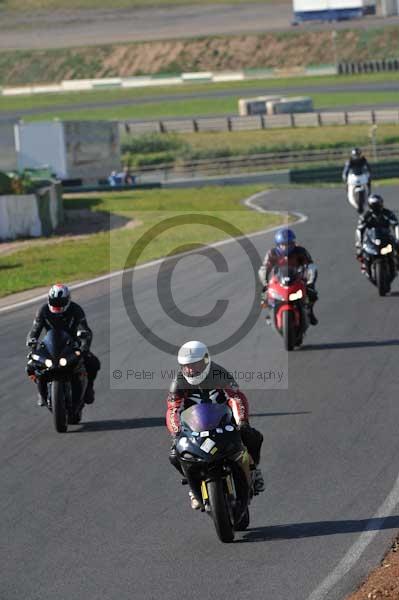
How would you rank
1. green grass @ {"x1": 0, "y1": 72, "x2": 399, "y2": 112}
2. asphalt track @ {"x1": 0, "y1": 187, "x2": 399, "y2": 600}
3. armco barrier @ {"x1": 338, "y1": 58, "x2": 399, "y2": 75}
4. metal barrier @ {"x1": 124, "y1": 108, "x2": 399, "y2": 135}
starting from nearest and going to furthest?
1. asphalt track @ {"x1": 0, "y1": 187, "x2": 399, "y2": 600}
2. metal barrier @ {"x1": 124, "y1": 108, "x2": 399, "y2": 135}
3. green grass @ {"x1": 0, "y1": 72, "x2": 399, "y2": 112}
4. armco barrier @ {"x1": 338, "y1": 58, "x2": 399, "y2": 75}

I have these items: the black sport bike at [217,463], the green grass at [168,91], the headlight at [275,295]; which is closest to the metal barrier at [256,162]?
the green grass at [168,91]

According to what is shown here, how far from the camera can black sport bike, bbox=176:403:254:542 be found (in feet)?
30.3

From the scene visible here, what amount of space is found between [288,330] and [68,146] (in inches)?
1251

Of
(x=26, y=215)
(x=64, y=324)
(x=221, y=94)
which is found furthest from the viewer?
(x=221, y=94)

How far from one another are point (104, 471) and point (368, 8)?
88959 mm

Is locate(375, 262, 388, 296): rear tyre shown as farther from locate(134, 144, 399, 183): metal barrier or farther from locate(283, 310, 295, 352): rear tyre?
locate(134, 144, 399, 183): metal barrier

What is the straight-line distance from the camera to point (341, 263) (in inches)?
1010

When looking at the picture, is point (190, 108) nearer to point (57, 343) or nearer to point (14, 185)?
point (14, 185)

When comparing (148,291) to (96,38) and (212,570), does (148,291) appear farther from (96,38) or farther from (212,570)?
(96,38)

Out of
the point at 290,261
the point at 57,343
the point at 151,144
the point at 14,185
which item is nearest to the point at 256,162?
the point at 151,144

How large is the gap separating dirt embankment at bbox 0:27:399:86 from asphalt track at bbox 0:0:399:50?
1.68m

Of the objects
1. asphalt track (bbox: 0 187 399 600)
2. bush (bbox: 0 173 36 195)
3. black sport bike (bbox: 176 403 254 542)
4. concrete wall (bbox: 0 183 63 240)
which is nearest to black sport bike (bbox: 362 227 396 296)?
asphalt track (bbox: 0 187 399 600)

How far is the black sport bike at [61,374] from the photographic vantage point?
44.0 feet

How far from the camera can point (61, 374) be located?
13492mm
